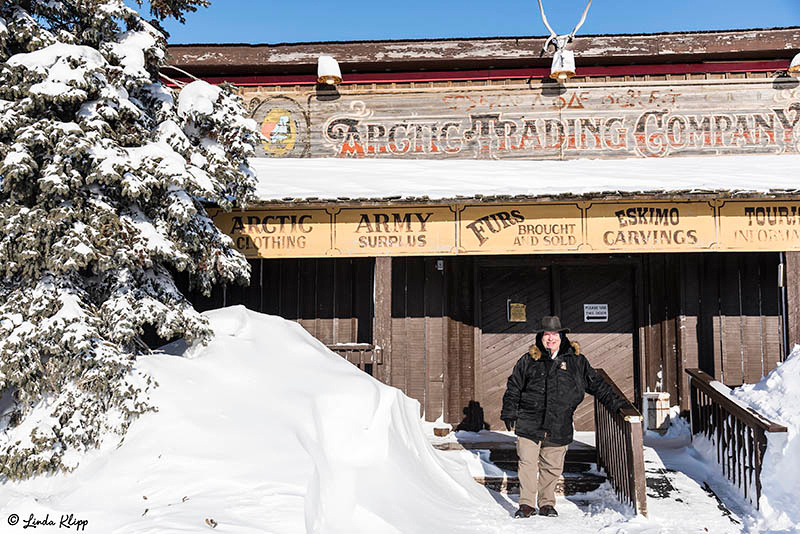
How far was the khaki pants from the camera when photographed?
20.7 feet

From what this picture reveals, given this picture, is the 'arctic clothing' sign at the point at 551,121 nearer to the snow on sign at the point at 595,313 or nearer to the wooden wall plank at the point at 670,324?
the wooden wall plank at the point at 670,324

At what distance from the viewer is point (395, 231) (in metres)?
8.73

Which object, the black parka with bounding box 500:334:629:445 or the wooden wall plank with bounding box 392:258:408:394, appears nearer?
the black parka with bounding box 500:334:629:445

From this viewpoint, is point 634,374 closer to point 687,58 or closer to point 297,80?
point 687,58

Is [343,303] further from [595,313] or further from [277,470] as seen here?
[277,470]

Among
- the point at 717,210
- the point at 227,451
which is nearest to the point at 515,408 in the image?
the point at 227,451

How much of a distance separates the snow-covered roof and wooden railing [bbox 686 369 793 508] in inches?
90.8

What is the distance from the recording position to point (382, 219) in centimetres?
875

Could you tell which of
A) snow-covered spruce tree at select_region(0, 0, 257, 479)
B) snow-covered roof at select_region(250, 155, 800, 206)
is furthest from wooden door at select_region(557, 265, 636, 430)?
snow-covered spruce tree at select_region(0, 0, 257, 479)

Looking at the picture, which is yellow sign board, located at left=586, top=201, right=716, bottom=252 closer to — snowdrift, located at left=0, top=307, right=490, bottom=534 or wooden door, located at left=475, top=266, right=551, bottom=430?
wooden door, located at left=475, top=266, right=551, bottom=430

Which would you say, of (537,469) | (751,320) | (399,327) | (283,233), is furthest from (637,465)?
(283,233)

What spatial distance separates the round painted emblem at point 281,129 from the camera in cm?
1088

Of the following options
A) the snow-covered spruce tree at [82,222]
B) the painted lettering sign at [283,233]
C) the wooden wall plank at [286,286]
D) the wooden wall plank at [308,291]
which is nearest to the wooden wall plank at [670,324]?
the painted lettering sign at [283,233]

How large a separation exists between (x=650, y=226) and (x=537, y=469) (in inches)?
142
